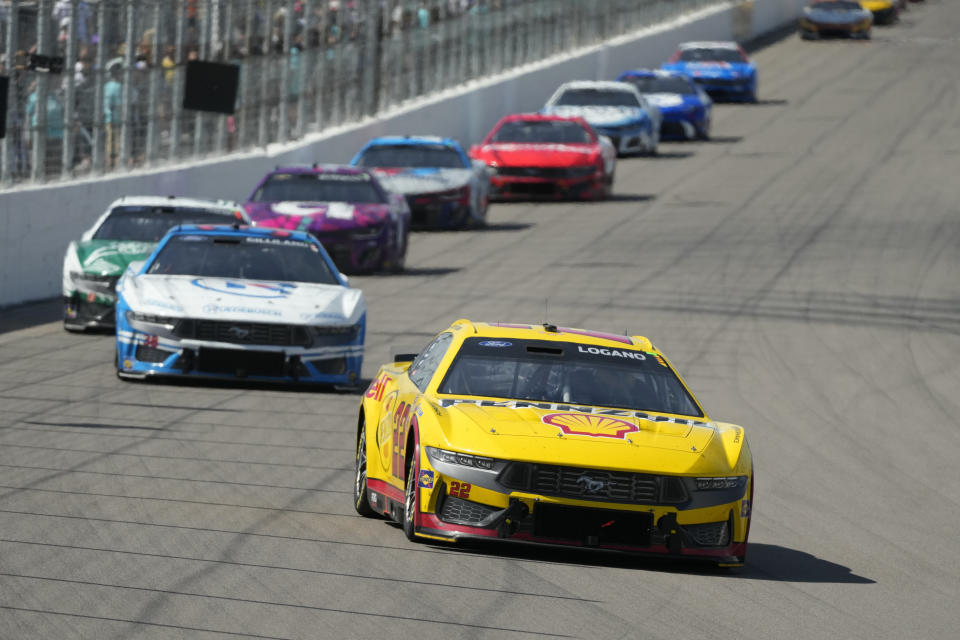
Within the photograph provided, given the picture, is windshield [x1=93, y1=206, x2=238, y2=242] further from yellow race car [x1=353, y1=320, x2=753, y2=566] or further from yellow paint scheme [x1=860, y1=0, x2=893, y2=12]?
yellow paint scheme [x1=860, y1=0, x2=893, y2=12]

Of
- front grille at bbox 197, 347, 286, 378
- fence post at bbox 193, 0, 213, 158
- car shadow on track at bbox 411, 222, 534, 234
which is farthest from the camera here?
car shadow on track at bbox 411, 222, 534, 234

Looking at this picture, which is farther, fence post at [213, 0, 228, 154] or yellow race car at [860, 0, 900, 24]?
yellow race car at [860, 0, 900, 24]

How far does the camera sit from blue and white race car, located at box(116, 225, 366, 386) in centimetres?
1385

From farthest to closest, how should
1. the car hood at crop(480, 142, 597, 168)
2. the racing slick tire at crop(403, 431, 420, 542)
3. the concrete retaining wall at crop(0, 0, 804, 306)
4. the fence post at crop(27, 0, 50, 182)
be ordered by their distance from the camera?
1. the car hood at crop(480, 142, 597, 168)
2. the fence post at crop(27, 0, 50, 182)
3. the concrete retaining wall at crop(0, 0, 804, 306)
4. the racing slick tire at crop(403, 431, 420, 542)

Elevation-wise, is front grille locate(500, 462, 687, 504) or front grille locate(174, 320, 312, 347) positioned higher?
front grille locate(500, 462, 687, 504)

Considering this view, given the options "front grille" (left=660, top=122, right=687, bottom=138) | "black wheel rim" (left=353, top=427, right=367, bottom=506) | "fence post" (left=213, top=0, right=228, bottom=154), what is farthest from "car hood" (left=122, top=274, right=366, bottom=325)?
"front grille" (left=660, top=122, right=687, bottom=138)

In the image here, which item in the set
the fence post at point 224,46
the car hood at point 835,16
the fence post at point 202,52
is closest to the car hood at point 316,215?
the fence post at point 202,52

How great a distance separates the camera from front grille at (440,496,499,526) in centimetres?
815

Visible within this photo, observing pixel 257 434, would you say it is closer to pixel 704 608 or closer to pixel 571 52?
pixel 704 608

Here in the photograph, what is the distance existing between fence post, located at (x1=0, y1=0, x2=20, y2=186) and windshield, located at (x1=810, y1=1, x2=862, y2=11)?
43932 millimetres

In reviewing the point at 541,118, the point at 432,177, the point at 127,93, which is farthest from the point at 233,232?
the point at 541,118

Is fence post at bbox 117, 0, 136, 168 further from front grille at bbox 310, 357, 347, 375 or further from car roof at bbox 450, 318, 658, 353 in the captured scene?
car roof at bbox 450, 318, 658, 353

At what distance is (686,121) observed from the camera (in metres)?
38.6

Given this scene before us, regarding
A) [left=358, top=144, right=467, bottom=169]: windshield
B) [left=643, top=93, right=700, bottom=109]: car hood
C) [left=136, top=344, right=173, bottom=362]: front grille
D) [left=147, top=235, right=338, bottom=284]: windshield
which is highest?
[left=147, top=235, right=338, bottom=284]: windshield
